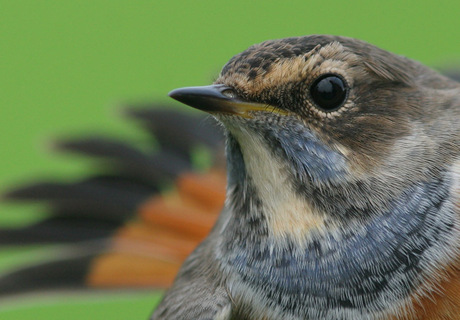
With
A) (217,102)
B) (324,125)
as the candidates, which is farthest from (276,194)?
(217,102)

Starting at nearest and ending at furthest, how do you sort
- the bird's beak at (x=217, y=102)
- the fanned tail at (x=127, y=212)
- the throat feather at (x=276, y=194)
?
the bird's beak at (x=217, y=102), the throat feather at (x=276, y=194), the fanned tail at (x=127, y=212)

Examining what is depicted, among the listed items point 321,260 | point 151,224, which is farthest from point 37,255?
point 321,260

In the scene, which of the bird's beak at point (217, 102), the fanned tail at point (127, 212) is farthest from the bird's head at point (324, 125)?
the fanned tail at point (127, 212)

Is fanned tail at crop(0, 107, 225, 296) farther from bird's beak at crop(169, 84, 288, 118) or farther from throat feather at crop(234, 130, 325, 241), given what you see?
bird's beak at crop(169, 84, 288, 118)

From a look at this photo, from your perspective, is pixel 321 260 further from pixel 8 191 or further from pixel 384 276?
pixel 8 191

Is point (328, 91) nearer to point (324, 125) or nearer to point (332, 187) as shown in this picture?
point (324, 125)

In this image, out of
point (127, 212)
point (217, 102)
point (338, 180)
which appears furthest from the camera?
point (127, 212)

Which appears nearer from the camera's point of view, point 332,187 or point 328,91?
point 328,91

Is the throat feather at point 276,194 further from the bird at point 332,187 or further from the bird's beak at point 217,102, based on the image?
the bird's beak at point 217,102

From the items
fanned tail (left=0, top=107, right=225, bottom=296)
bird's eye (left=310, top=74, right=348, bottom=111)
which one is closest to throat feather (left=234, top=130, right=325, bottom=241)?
bird's eye (left=310, top=74, right=348, bottom=111)
